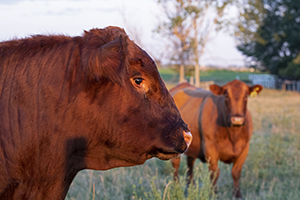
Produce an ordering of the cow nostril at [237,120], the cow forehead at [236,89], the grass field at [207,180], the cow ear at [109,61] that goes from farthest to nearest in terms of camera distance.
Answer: the cow forehead at [236,89]
the cow nostril at [237,120]
the grass field at [207,180]
the cow ear at [109,61]

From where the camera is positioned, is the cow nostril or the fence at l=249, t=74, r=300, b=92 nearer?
the cow nostril

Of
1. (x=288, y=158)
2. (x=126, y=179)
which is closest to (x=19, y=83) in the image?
(x=126, y=179)

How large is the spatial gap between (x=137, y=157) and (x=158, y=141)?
0.16m

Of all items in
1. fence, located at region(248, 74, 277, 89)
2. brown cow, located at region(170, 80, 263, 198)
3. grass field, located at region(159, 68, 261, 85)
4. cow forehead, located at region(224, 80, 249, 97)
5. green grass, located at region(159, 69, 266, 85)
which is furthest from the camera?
green grass, located at region(159, 69, 266, 85)

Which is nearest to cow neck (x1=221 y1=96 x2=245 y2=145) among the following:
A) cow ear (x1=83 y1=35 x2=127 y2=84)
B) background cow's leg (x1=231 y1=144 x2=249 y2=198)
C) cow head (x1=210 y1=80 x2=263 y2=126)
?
cow head (x1=210 y1=80 x2=263 y2=126)

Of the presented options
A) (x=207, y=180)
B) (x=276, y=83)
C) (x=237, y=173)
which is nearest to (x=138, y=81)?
(x=207, y=180)

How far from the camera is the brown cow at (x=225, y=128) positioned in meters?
5.31

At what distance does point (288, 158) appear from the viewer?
255 inches

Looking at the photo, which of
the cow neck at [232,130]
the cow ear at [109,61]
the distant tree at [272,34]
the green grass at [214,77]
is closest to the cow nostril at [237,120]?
the cow neck at [232,130]

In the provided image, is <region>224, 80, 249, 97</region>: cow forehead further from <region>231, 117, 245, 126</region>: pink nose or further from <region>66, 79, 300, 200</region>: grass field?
<region>66, 79, 300, 200</region>: grass field

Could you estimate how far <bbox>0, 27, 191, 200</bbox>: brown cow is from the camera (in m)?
1.65

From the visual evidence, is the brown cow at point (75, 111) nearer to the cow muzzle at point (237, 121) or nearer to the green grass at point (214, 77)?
the cow muzzle at point (237, 121)

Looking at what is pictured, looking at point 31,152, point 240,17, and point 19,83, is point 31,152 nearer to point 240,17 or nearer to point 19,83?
point 19,83

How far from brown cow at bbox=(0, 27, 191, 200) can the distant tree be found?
89.5ft
